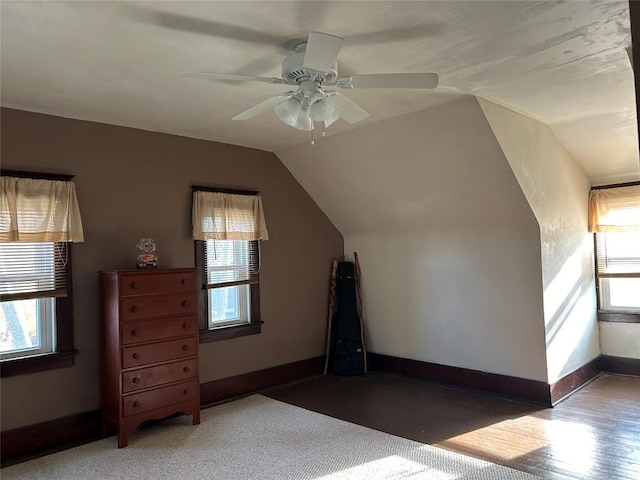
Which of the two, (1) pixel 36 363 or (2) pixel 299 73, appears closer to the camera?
(2) pixel 299 73

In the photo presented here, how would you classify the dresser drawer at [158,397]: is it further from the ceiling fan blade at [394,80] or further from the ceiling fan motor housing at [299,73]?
the ceiling fan blade at [394,80]

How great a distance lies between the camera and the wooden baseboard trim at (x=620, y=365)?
16.1 feet

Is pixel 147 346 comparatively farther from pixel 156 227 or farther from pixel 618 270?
pixel 618 270

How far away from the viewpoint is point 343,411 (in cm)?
414

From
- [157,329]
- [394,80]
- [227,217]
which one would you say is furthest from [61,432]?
[394,80]

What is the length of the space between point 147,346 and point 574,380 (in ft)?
12.8

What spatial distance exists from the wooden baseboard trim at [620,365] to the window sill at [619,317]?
15.5 inches

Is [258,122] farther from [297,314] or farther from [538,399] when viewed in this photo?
[538,399]

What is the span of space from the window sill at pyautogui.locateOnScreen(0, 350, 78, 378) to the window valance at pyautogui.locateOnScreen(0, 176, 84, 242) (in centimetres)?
86

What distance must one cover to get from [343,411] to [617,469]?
2.04m

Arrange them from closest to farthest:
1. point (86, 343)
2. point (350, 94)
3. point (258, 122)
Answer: point (350, 94)
point (86, 343)
point (258, 122)

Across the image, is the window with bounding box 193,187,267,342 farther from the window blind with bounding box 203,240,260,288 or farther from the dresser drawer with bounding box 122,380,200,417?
the dresser drawer with bounding box 122,380,200,417

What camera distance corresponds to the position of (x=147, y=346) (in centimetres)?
361

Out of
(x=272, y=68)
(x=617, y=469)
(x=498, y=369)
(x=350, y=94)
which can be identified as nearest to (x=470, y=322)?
(x=498, y=369)
